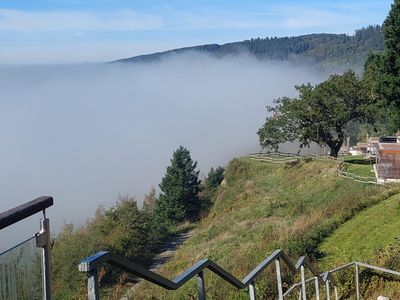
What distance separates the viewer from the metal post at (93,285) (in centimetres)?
215

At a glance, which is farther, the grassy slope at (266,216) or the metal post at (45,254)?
the grassy slope at (266,216)

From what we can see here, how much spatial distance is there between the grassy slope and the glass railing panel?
3039 mm

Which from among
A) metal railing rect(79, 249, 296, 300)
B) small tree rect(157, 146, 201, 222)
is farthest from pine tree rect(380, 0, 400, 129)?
metal railing rect(79, 249, 296, 300)

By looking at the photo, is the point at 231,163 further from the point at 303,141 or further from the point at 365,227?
the point at 365,227

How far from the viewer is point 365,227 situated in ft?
51.9

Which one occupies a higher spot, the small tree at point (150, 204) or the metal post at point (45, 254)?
the metal post at point (45, 254)

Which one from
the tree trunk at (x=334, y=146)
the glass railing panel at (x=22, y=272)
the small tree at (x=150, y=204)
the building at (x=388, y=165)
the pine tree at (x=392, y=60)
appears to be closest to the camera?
the glass railing panel at (x=22, y=272)

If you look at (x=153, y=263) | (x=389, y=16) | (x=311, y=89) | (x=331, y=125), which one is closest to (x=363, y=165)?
(x=331, y=125)

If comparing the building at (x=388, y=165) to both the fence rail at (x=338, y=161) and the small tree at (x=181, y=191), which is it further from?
the small tree at (x=181, y=191)

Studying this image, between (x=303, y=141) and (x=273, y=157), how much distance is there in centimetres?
820

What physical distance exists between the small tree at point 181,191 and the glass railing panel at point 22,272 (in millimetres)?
41179

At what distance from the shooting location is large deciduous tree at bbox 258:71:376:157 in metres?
34.4

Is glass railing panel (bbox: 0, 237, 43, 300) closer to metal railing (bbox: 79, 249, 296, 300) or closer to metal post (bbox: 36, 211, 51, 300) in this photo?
metal post (bbox: 36, 211, 51, 300)

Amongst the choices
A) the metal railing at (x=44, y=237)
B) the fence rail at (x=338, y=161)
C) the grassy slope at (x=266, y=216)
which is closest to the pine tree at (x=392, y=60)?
the fence rail at (x=338, y=161)
